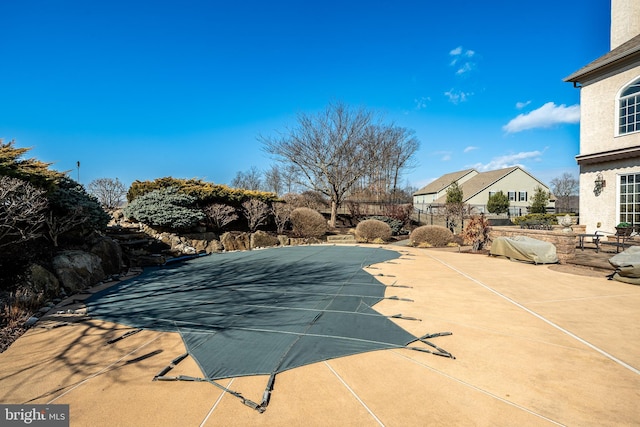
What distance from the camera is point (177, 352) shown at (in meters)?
3.17

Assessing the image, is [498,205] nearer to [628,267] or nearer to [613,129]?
[613,129]

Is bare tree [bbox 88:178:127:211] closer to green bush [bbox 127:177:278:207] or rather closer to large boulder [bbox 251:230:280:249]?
green bush [bbox 127:177:278:207]

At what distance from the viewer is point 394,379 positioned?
2.70 metres

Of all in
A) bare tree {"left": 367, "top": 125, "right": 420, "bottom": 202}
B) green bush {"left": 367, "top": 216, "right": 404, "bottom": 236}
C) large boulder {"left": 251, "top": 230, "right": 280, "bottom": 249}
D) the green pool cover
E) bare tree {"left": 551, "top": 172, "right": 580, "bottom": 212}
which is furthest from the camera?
bare tree {"left": 551, "top": 172, "right": 580, "bottom": 212}

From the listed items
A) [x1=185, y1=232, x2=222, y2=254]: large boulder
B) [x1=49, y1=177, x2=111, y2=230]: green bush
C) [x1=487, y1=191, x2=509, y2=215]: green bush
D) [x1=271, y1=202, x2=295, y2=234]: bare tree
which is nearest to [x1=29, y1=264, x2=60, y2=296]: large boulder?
[x1=49, y1=177, x2=111, y2=230]: green bush

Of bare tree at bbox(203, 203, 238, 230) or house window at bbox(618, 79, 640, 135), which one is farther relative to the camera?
bare tree at bbox(203, 203, 238, 230)

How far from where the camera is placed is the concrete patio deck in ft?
7.36

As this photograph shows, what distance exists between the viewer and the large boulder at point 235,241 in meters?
11.8

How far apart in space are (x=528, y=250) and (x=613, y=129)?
6.99m

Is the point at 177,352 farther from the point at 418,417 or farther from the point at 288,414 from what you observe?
the point at 418,417

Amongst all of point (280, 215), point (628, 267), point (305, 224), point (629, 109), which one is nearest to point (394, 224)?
point (305, 224)

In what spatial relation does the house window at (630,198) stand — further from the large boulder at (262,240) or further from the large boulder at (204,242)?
the large boulder at (204,242)

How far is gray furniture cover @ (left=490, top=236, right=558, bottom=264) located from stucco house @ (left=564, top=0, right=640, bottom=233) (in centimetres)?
500

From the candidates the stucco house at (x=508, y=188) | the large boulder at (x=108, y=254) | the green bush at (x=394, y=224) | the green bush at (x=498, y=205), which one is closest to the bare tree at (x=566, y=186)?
the stucco house at (x=508, y=188)
